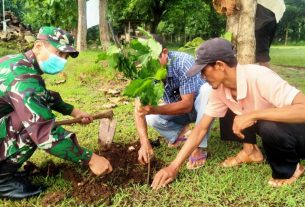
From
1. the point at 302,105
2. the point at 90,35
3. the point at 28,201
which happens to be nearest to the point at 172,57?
the point at 302,105

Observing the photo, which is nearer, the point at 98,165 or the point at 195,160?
the point at 98,165

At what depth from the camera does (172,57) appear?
346 cm

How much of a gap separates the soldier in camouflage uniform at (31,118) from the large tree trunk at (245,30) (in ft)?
6.05

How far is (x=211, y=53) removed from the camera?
8.93ft

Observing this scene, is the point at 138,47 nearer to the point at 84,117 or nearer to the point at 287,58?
the point at 84,117

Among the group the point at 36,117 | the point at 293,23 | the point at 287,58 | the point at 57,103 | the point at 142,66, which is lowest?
the point at 287,58

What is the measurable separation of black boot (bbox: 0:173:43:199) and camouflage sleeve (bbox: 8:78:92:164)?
0.49 metres

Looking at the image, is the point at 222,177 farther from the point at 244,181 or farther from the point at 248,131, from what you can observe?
the point at 248,131

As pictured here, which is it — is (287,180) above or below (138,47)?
below

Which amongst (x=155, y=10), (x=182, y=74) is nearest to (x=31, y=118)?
(x=182, y=74)

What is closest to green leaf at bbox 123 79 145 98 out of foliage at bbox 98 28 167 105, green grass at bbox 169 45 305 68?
foliage at bbox 98 28 167 105

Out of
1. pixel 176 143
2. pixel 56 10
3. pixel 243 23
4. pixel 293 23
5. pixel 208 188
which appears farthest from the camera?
pixel 293 23

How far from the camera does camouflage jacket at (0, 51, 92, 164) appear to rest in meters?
2.67

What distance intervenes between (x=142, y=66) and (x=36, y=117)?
82cm
